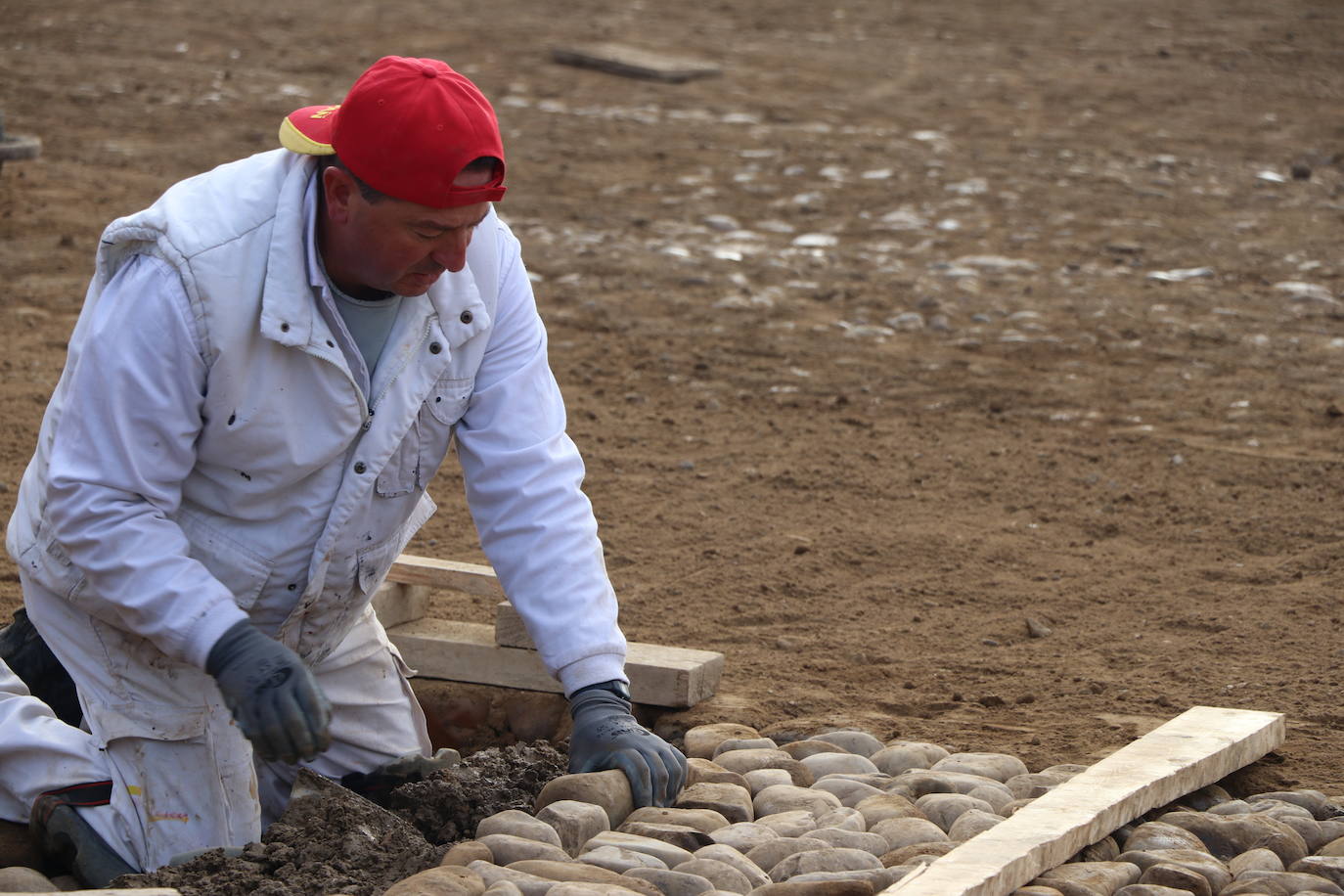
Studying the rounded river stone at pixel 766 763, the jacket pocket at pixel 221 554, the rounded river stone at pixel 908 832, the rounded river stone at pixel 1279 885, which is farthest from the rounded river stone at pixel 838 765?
the jacket pocket at pixel 221 554

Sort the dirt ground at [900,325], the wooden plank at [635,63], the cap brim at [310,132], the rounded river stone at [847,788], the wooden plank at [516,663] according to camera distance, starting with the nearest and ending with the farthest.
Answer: the cap brim at [310,132], the rounded river stone at [847,788], the wooden plank at [516,663], the dirt ground at [900,325], the wooden plank at [635,63]

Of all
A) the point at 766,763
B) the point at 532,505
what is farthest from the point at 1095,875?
the point at 532,505

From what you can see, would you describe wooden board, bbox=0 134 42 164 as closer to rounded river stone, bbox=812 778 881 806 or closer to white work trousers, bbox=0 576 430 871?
white work trousers, bbox=0 576 430 871

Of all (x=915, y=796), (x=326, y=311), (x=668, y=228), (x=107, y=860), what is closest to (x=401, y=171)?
(x=326, y=311)

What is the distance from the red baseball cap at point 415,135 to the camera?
9.17 feet

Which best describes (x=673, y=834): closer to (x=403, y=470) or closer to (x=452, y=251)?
(x=403, y=470)

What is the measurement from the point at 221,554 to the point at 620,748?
82 centimetres

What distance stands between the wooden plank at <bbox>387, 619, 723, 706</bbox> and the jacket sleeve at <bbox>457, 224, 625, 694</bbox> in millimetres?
589

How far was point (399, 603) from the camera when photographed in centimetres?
408

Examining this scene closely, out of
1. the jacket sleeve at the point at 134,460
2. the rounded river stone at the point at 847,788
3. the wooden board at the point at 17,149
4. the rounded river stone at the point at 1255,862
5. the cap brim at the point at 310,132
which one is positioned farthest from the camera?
the wooden board at the point at 17,149

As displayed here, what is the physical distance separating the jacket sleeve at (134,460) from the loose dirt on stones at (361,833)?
37 cm

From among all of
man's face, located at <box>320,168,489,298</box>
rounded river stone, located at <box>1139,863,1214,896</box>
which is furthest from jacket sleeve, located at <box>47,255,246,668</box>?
rounded river stone, located at <box>1139,863,1214,896</box>

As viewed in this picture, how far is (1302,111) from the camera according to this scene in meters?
11.8

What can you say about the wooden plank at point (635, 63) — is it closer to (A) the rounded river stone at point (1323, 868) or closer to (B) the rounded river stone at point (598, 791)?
(B) the rounded river stone at point (598, 791)
